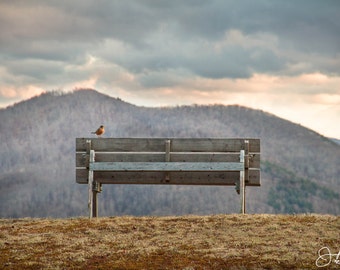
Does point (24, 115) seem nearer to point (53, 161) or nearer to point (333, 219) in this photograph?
point (53, 161)

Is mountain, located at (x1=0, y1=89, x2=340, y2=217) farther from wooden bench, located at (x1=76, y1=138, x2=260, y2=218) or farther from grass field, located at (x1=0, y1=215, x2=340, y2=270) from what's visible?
grass field, located at (x1=0, y1=215, x2=340, y2=270)

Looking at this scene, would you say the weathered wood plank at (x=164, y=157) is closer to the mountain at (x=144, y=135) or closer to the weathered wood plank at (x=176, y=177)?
the weathered wood plank at (x=176, y=177)

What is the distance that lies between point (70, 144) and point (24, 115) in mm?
20914

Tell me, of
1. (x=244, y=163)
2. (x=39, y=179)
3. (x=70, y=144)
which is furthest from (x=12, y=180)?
(x=244, y=163)

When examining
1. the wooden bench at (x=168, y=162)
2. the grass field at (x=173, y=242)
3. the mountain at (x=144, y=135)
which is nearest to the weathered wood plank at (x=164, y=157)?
the wooden bench at (x=168, y=162)

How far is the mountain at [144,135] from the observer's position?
4326 inches

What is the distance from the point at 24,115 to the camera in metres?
164

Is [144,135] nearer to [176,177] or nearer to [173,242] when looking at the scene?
[176,177]

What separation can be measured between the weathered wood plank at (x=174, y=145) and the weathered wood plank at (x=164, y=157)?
0.45 feet

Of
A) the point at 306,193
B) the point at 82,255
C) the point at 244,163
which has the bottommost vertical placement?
the point at 306,193

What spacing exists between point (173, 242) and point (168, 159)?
5.22 meters

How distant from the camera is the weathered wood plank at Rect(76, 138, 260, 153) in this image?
1888cm

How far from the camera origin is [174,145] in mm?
18969

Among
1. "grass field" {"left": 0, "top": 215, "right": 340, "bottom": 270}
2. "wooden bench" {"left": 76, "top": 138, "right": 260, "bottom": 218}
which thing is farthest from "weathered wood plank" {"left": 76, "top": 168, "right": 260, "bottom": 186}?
"grass field" {"left": 0, "top": 215, "right": 340, "bottom": 270}
